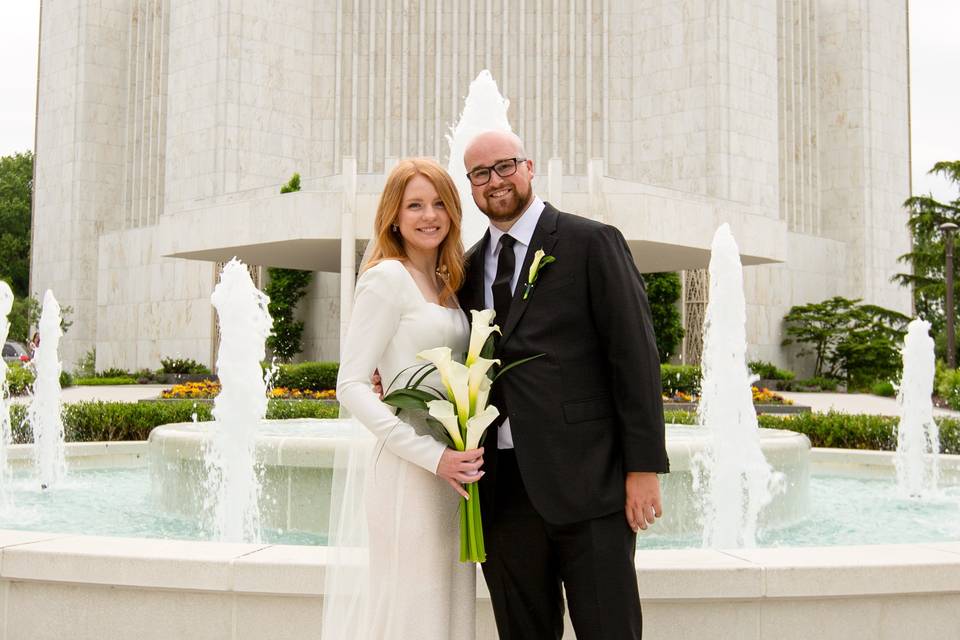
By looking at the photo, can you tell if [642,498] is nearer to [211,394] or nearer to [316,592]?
[316,592]

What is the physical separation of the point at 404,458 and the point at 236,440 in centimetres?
457

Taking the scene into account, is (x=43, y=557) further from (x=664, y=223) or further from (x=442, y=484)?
(x=664, y=223)

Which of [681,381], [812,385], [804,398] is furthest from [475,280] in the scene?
[812,385]

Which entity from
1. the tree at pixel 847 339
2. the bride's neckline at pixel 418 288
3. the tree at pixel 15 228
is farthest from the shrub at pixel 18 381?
the tree at pixel 15 228

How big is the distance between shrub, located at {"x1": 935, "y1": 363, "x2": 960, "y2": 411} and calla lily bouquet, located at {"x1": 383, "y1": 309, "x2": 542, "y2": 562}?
1955 centimetres

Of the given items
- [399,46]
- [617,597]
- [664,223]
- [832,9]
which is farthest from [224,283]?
[832,9]

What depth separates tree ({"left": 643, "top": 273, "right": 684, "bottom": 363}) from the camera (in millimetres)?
26453

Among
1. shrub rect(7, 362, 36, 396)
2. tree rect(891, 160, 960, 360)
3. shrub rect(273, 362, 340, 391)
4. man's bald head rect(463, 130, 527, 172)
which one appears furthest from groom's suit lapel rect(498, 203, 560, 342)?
tree rect(891, 160, 960, 360)

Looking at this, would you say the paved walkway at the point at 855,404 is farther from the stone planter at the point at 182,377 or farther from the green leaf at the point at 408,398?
the stone planter at the point at 182,377

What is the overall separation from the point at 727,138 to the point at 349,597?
27466 mm

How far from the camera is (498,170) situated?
8.41ft

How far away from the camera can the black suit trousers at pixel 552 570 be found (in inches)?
94.2

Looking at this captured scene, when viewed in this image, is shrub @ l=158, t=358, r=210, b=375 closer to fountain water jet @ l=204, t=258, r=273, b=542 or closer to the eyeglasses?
fountain water jet @ l=204, t=258, r=273, b=542

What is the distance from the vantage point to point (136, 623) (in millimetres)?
3291
